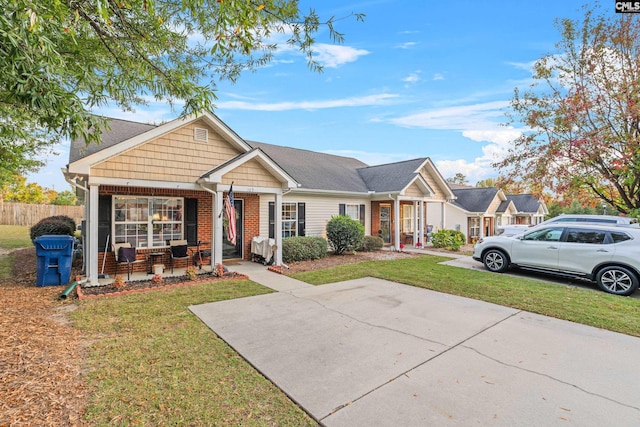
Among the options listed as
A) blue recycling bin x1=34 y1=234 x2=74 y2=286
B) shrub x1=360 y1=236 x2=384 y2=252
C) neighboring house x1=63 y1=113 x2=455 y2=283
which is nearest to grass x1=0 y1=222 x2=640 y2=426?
blue recycling bin x1=34 y1=234 x2=74 y2=286

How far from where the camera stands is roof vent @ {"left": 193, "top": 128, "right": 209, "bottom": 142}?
9211 mm

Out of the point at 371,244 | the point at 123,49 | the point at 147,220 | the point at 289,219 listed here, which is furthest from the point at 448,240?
the point at 123,49

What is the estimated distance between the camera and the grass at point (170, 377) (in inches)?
108

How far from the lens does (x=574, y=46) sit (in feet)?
35.5

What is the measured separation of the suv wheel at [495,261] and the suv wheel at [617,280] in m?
2.32

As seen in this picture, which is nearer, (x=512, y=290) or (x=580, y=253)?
(x=512, y=290)

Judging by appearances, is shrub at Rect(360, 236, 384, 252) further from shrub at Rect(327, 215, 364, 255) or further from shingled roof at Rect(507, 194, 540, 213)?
shingled roof at Rect(507, 194, 540, 213)

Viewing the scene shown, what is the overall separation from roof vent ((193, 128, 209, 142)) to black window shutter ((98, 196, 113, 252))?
3.02m

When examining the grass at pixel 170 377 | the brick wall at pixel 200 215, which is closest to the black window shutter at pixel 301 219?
the brick wall at pixel 200 215

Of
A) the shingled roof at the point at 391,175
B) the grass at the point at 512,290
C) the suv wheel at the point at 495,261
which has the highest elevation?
the shingled roof at the point at 391,175

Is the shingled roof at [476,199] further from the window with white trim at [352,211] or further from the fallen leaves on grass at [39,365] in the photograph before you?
the fallen leaves on grass at [39,365]

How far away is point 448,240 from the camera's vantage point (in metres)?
16.5

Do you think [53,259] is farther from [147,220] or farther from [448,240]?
[448,240]

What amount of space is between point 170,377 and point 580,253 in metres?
9.89
